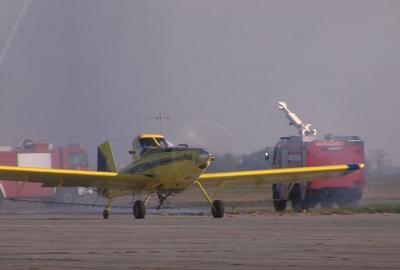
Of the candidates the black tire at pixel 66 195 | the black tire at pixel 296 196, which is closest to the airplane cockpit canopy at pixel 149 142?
the black tire at pixel 296 196

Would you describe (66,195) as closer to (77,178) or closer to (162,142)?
(162,142)

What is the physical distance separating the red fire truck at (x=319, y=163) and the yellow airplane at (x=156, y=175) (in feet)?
13.3

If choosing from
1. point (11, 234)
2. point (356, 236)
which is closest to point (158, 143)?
point (11, 234)

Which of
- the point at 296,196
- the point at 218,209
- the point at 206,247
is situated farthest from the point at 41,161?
the point at 206,247

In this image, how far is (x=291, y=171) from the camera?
35438mm

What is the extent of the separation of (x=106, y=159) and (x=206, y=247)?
21.7 metres

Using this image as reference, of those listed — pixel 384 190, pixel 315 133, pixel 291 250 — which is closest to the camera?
pixel 291 250

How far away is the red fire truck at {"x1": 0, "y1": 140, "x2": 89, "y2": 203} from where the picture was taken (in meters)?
53.4

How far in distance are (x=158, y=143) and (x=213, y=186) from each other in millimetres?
4146

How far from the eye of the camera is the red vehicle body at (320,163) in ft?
134

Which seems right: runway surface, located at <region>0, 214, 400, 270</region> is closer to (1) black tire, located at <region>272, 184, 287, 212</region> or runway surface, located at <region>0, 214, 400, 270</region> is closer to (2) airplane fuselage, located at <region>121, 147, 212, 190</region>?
(2) airplane fuselage, located at <region>121, 147, 212, 190</region>

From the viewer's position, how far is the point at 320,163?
41156 millimetres

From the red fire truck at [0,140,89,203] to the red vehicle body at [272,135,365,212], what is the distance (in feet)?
54.4

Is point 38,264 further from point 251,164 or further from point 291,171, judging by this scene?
point 251,164
